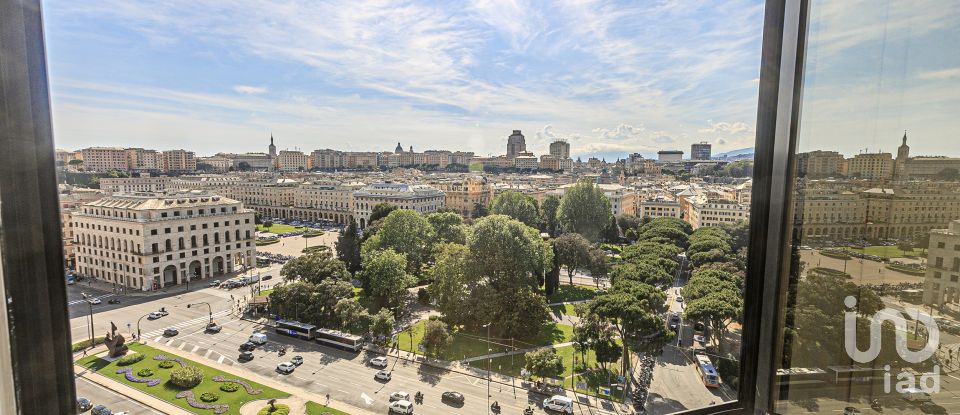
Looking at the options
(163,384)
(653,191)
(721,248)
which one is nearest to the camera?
(163,384)

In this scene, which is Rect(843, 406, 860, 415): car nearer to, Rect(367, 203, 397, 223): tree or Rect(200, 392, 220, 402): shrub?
Rect(200, 392, 220, 402): shrub

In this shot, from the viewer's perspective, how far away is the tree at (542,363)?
4582 mm

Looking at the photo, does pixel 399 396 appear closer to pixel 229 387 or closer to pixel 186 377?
pixel 229 387

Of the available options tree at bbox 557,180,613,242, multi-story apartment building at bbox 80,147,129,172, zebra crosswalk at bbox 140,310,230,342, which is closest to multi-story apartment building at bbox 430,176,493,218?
tree at bbox 557,180,613,242

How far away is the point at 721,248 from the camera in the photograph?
8.55 meters

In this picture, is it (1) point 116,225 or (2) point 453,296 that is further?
(2) point 453,296

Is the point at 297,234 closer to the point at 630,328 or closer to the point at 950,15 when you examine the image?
the point at 630,328

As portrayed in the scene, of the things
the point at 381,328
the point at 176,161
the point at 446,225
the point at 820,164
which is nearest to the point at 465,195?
the point at 446,225

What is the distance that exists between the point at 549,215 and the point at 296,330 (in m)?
10.5

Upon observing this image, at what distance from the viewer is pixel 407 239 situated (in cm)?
882

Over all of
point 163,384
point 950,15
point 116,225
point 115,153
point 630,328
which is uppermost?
point 950,15

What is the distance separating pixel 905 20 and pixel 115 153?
277cm

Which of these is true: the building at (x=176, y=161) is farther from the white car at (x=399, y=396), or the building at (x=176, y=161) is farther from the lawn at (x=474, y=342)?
the lawn at (x=474, y=342)

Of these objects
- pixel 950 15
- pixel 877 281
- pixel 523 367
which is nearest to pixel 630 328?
pixel 523 367
